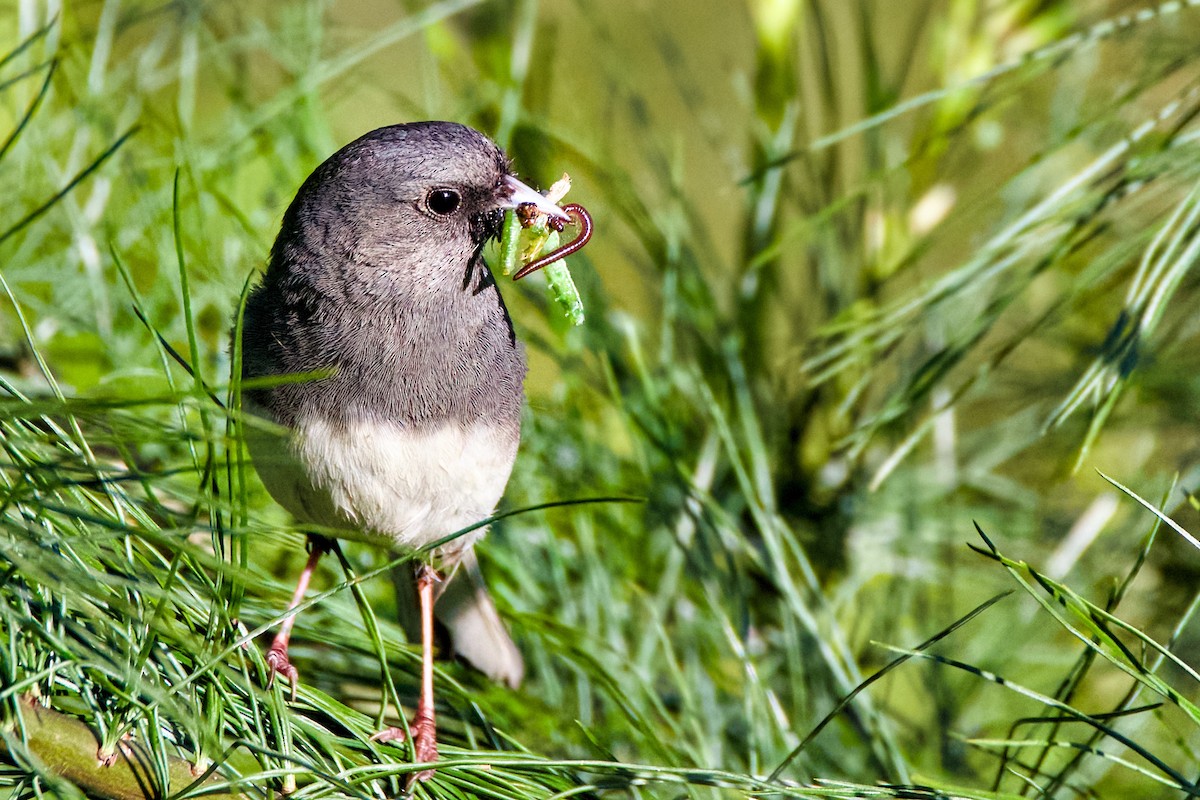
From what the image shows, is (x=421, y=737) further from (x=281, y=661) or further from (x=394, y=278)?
(x=394, y=278)

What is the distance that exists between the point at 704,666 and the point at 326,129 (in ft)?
2.68

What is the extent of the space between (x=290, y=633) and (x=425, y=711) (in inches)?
5.9

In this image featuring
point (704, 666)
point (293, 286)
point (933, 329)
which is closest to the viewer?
point (293, 286)

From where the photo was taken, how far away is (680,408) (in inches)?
57.3

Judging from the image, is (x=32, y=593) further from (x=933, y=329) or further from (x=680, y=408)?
(x=933, y=329)

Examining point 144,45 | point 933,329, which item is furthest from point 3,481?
point 933,329

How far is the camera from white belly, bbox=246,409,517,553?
1.07 meters

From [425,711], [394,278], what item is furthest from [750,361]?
[425,711]

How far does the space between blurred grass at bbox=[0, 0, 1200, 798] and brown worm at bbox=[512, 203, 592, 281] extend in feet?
0.56

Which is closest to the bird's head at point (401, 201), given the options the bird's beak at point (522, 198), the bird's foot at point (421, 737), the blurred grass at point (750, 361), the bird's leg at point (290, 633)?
the bird's beak at point (522, 198)

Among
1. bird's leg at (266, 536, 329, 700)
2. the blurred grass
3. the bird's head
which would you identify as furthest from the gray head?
bird's leg at (266, 536, 329, 700)

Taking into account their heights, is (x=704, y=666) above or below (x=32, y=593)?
below

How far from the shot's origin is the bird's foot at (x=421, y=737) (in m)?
0.85

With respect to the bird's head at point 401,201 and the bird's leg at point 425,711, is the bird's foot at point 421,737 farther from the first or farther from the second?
the bird's head at point 401,201
